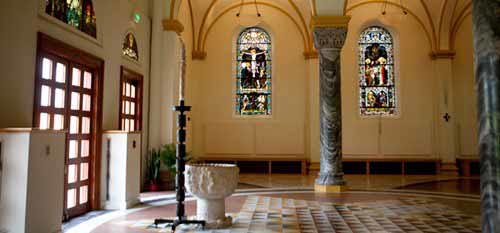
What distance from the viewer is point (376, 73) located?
12820mm

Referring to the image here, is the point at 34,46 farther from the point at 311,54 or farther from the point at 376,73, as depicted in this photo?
the point at 376,73

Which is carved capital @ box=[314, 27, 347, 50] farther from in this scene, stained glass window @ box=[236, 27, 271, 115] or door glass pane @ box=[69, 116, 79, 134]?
door glass pane @ box=[69, 116, 79, 134]

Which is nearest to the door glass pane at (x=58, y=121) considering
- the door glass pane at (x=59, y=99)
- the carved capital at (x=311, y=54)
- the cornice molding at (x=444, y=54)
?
the door glass pane at (x=59, y=99)

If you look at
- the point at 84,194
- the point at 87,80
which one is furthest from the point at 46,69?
the point at 84,194

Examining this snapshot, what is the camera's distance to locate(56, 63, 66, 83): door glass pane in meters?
5.20

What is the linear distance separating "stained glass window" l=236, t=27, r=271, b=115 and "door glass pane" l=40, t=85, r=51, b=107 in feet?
26.5

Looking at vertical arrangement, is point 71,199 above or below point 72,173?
below

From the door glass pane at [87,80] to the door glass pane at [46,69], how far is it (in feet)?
2.95

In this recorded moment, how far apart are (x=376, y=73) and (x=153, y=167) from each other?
7.99 metres

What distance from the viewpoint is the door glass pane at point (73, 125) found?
5549 mm

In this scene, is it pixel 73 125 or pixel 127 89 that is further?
pixel 127 89

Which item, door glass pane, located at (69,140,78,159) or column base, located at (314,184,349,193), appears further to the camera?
column base, located at (314,184,349,193)

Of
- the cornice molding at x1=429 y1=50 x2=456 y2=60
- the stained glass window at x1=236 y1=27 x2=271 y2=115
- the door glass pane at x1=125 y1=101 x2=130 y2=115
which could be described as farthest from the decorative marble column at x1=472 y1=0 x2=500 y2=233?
the cornice molding at x1=429 y1=50 x2=456 y2=60

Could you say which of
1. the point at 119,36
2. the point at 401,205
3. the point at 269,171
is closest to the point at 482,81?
the point at 401,205
